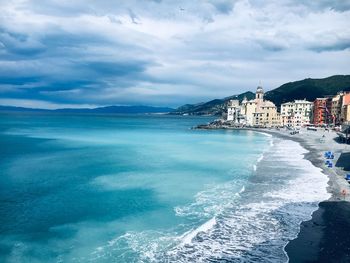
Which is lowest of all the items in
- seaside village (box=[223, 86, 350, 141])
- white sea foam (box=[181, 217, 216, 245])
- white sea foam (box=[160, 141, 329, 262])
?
white sea foam (box=[181, 217, 216, 245])

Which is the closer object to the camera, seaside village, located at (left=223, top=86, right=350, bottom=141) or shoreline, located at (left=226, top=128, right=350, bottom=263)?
shoreline, located at (left=226, top=128, right=350, bottom=263)

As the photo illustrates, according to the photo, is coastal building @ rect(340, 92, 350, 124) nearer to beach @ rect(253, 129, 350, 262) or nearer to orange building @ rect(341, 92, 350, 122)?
orange building @ rect(341, 92, 350, 122)

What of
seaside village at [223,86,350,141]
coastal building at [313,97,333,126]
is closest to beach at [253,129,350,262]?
coastal building at [313,97,333,126]

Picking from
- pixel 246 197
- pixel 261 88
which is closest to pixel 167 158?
pixel 246 197

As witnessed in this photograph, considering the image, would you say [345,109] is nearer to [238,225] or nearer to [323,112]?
[323,112]

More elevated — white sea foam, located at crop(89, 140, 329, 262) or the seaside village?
the seaside village

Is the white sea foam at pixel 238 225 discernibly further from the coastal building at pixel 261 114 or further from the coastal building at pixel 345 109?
the coastal building at pixel 261 114
